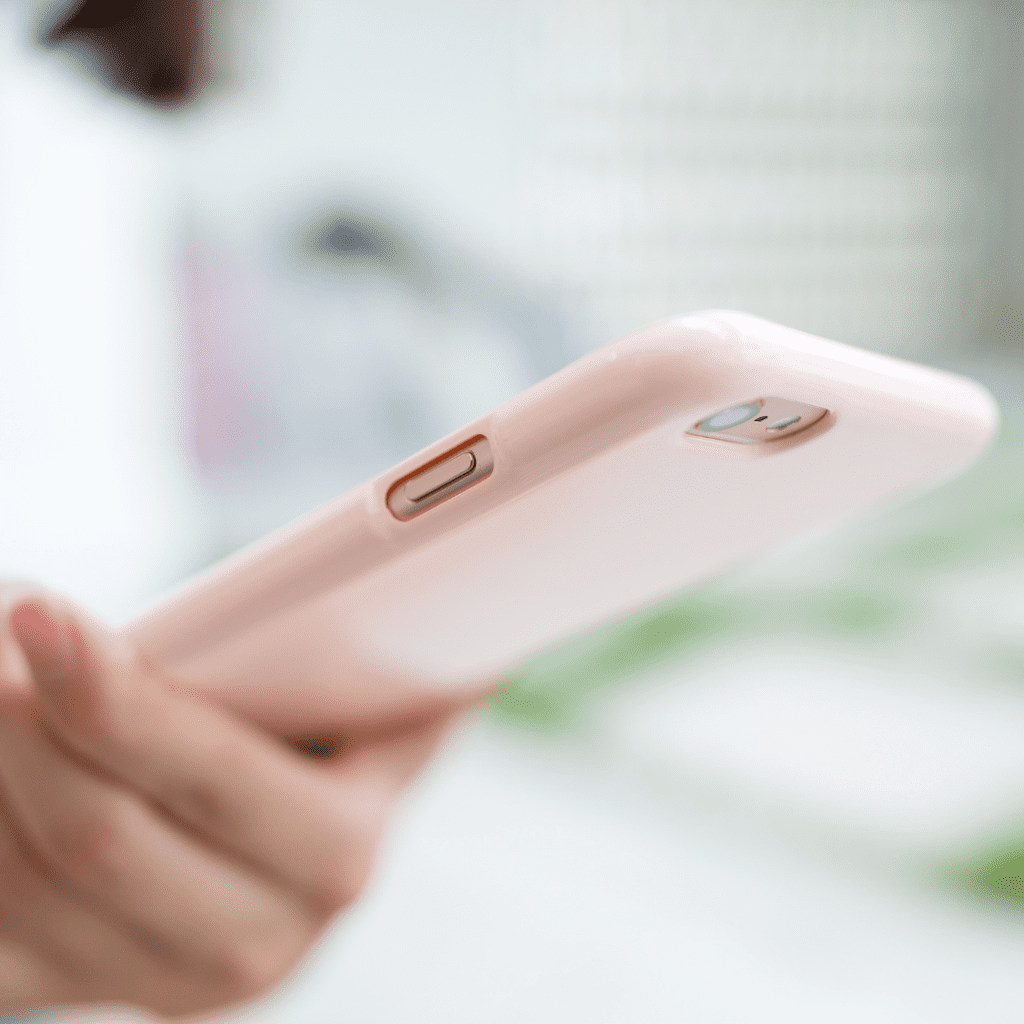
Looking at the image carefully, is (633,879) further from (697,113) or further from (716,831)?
(697,113)

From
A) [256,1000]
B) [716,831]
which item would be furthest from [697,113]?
[256,1000]

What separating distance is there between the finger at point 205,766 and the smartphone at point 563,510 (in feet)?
0.04

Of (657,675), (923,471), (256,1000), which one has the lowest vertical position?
(657,675)

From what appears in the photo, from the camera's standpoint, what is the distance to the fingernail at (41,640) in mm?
299

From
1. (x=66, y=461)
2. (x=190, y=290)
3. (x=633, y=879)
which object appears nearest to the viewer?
(x=633, y=879)

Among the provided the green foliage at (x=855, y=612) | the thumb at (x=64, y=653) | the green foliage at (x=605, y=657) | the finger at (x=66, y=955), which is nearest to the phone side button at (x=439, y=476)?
the thumb at (x=64, y=653)

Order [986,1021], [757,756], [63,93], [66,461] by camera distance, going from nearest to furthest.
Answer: [986,1021] → [757,756] → [63,93] → [66,461]

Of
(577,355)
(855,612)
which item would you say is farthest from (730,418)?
(577,355)

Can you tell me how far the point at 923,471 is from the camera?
13.3 inches

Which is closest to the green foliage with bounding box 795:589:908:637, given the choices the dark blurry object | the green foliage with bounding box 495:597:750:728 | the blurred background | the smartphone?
the blurred background

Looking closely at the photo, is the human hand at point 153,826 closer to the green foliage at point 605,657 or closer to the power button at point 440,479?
the power button at point 440,479

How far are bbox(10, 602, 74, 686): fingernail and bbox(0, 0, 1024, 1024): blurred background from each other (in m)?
0.15

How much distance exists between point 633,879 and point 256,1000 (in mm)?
467

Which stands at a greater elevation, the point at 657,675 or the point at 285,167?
the point at 285,167
